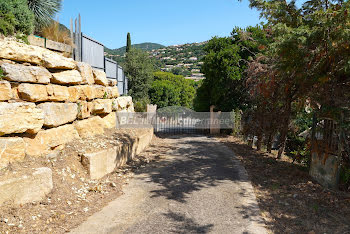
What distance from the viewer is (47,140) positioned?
13.2 ft

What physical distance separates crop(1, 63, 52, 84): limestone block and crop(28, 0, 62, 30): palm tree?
3.35 meters

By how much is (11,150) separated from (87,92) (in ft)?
7.88

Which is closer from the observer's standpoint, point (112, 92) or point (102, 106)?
point (102, 106)

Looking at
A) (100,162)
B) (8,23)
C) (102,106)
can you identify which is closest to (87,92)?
(102,106)

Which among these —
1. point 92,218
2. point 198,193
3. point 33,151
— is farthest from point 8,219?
point 198,193

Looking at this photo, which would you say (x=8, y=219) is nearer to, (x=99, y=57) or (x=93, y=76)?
(x=93, y=76)

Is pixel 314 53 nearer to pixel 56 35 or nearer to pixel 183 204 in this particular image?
pixel 183 204

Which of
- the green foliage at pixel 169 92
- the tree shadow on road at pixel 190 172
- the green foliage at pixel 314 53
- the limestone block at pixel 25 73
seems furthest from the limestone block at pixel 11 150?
the green foliage at pixel 169 92

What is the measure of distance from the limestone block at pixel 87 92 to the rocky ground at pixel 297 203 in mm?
4132

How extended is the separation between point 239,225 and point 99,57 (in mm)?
6131

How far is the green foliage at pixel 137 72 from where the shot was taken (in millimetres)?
21328

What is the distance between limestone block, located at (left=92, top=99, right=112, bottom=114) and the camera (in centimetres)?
584

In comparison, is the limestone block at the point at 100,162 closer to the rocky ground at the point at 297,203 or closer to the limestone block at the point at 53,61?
the limestone block at the point at 53,61

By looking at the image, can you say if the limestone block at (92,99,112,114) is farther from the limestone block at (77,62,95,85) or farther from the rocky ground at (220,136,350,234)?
the rocky ground at (220,136,350,234)
